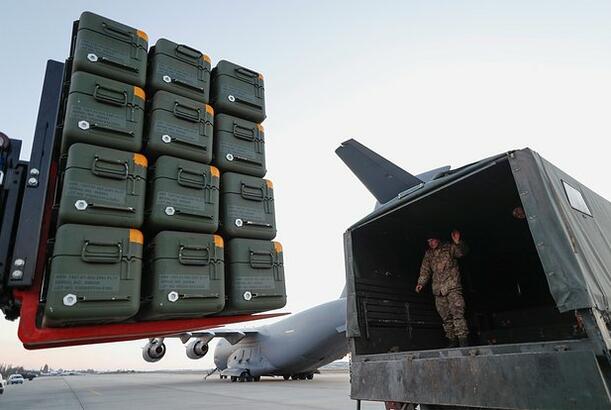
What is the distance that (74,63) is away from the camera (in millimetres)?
3420

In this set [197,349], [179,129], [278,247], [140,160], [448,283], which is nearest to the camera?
[140,160]

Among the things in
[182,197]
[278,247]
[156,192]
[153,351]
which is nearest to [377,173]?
[278,247]

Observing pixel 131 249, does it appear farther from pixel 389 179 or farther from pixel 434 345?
pixel 434 345

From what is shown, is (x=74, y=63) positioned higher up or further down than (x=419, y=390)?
higher up

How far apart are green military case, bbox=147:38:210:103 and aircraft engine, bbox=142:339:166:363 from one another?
17736mm

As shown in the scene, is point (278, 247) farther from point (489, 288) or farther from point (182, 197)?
point (489, 288)

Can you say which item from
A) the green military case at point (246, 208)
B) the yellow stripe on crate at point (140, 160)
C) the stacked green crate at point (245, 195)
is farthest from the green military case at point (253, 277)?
the yellow stripe on crate at point (140, 160)

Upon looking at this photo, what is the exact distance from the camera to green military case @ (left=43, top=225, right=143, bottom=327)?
2.78m

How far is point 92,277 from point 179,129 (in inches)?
59.9

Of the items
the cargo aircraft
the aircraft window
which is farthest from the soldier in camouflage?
the cargo aircraft

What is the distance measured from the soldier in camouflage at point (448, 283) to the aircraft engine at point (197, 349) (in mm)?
19202

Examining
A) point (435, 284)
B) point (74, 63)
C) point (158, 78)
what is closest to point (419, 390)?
point (435, 284)

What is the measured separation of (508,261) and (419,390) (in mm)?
3837

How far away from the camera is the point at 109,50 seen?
355 centimetres
